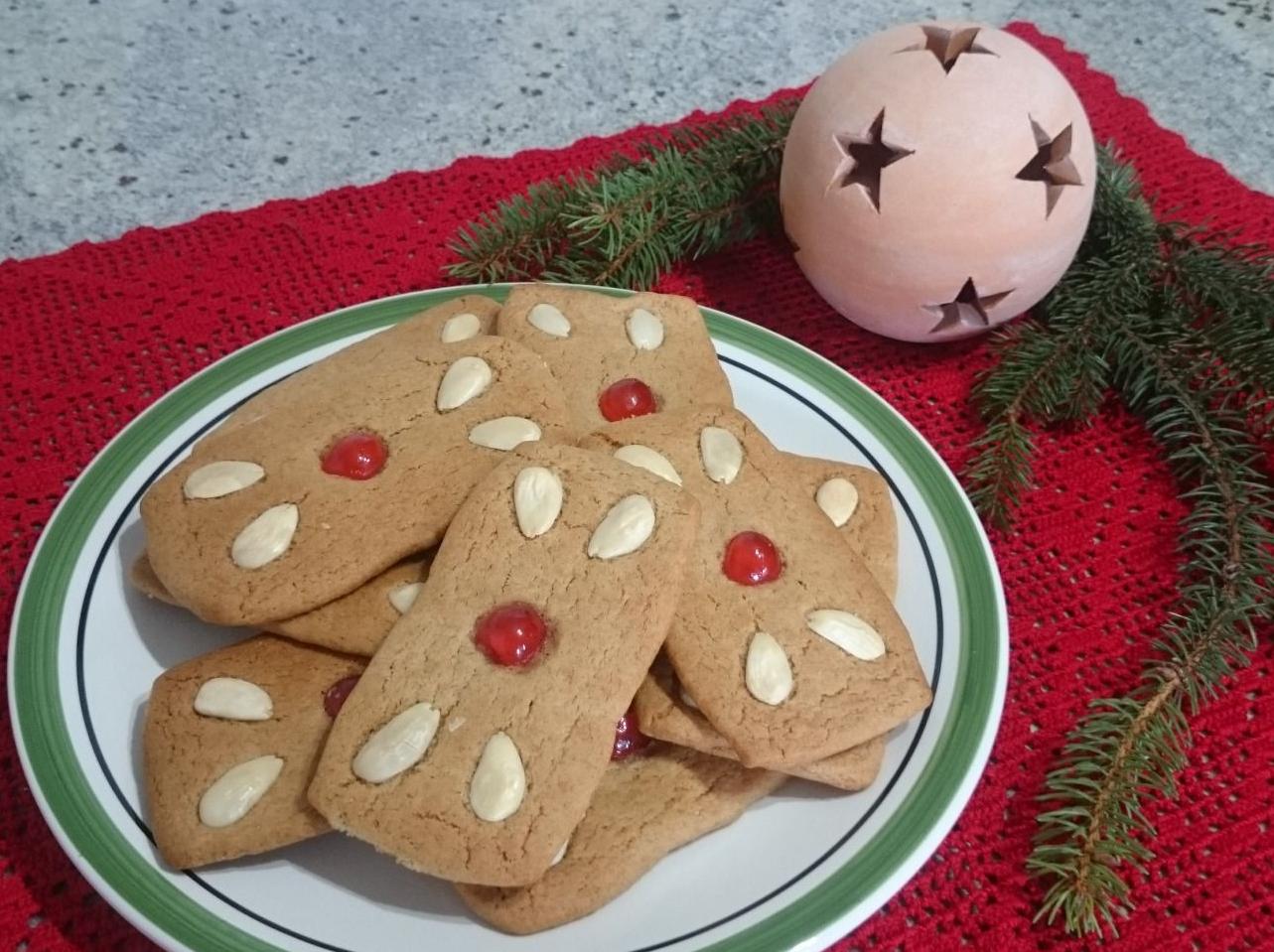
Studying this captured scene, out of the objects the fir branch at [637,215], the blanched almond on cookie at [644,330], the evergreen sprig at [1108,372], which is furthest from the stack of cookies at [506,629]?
the fir branch at [637,215]

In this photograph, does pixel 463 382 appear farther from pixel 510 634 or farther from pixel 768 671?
pixel 768 671

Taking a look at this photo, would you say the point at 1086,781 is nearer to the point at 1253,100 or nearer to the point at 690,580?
the point at 690,580

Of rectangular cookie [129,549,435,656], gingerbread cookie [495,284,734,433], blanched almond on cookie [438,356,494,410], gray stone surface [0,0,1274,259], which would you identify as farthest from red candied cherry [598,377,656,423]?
gray stone surface [0,0,1274,259]

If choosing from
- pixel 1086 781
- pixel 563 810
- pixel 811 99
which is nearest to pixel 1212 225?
pixel 811 99

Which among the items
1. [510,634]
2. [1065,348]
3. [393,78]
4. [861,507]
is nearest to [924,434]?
[1065,348]

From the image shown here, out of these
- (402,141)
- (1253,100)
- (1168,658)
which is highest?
(402,141)

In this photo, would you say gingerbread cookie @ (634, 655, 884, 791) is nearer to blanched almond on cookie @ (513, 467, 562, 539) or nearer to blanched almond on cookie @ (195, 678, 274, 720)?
blanched almond on cookie @ (513, 467, 562, 539)
